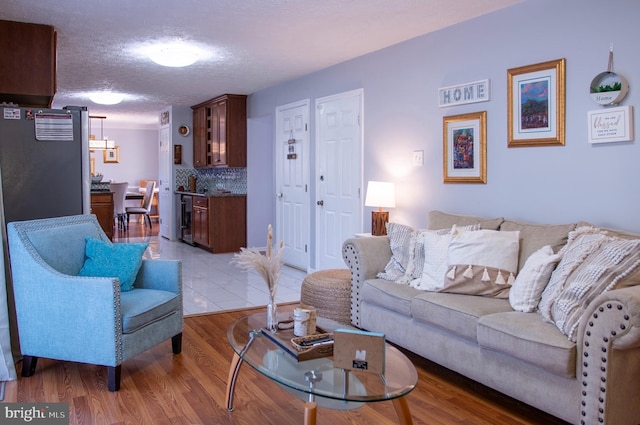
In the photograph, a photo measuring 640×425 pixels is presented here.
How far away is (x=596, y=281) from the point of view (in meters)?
2.41

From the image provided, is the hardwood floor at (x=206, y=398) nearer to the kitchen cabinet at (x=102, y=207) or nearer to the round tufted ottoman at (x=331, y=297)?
the round tufted ottoman at (x=331, y=297)

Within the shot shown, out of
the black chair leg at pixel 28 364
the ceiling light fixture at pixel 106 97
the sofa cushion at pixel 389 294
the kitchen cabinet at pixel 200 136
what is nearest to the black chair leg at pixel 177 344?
the black chair leg at pixel 28 364

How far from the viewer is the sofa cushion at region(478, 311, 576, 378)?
7.49 feet

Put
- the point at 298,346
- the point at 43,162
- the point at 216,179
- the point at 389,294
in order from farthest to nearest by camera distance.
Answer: the point at 216,179
the point at 43,162
the point at 389,294
the point at 298,346

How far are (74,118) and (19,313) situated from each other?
1460 mm

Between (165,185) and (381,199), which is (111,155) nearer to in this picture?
(165,185)

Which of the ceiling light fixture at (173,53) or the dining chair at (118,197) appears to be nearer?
the ceiling light fixture at (173,53)

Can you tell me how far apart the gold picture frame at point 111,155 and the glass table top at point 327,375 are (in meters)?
11.7

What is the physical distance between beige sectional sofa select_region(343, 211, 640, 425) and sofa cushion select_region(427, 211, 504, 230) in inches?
0.6

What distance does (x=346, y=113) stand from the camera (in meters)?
5.50

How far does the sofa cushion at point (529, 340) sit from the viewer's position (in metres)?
2.28

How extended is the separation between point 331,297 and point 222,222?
4.26m

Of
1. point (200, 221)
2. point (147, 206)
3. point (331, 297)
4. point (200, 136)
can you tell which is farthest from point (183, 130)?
point (331, 297)

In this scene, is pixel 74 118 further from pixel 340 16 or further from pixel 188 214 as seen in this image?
pixel 188 214
